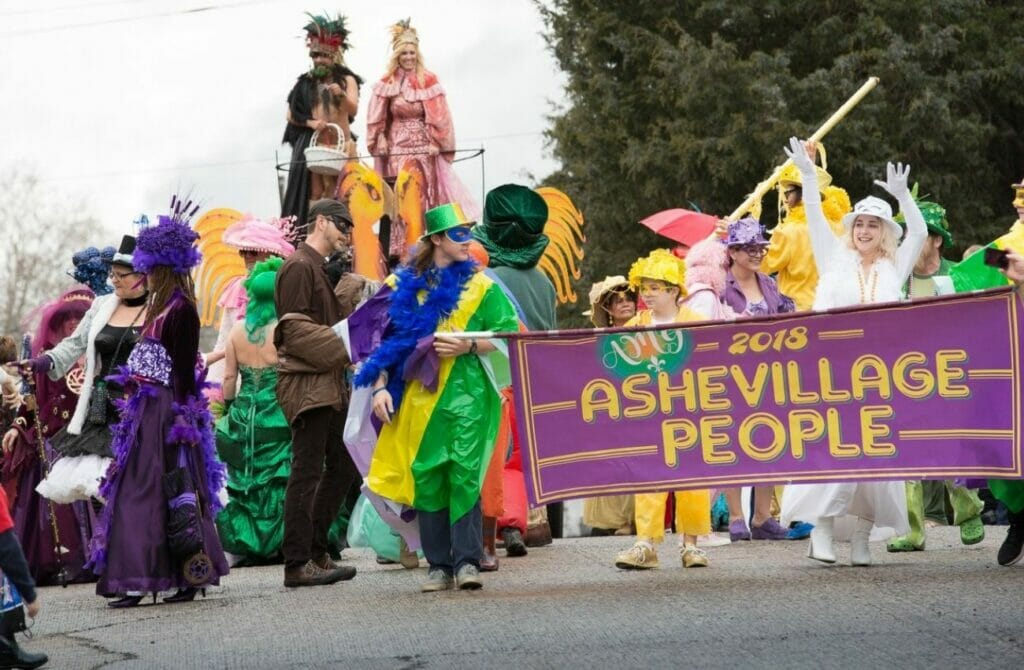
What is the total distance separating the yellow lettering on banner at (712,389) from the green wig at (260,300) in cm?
360

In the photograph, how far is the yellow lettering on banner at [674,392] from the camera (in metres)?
9.64

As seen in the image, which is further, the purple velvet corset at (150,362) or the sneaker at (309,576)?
the sneaker at (309,576)

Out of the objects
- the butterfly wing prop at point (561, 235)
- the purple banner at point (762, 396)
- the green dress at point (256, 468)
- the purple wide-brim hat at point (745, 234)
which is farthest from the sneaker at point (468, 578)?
the butterfly wing prop at point (561, 235)

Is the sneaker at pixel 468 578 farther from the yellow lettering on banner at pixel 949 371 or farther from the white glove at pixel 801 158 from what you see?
the white glove at pixel 801 158

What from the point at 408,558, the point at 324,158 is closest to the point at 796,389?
the point at 408,558

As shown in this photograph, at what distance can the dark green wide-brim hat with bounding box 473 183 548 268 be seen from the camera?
12180mm

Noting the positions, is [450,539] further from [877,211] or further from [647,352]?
[877,211]

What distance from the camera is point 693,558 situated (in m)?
10.3

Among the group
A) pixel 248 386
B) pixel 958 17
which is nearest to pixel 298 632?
pixel 248 386

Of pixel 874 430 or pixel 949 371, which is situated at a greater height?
pixel 949 371

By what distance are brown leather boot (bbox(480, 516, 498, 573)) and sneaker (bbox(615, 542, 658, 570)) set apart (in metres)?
0.86

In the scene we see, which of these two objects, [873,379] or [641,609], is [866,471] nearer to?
[873,379]

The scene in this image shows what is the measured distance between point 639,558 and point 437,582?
1.30 m

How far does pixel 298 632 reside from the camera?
26.9ft
